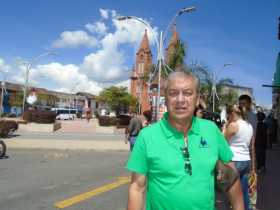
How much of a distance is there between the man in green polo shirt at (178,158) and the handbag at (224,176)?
0.15 feet

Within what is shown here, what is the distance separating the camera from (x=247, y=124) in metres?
4.96

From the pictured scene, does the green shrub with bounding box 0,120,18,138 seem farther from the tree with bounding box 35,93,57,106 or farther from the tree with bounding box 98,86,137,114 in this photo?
the tree with bounding box 35,93,57,106

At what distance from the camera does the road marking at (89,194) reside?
21.8 ft

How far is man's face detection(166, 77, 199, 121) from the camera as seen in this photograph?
100 inches

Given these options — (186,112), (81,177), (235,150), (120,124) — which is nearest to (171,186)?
(186,112)

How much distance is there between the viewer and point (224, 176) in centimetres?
252

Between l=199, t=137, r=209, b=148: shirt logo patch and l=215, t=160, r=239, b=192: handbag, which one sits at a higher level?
l=199, t=137, r=209, b=148: shirt logo patch

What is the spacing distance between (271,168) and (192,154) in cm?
1111

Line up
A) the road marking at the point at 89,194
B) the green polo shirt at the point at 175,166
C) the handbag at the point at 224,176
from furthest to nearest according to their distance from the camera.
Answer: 1. the road marking at the point at 89,194
2. the handbag at the point at 224,176
3. the green polo shirt at the point at 175,166

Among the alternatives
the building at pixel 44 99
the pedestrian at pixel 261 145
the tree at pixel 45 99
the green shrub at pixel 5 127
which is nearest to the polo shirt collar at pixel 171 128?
the pedestrian at pixel 261 145

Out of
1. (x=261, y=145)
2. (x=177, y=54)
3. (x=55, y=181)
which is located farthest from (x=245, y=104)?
(x=177, y=54)

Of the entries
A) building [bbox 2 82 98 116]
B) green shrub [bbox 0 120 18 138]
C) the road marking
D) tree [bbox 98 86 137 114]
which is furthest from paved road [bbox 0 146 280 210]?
tree [bbox 98 86 137 114]

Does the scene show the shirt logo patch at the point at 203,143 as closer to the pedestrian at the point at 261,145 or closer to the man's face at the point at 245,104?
the man's face at the point at 245,104

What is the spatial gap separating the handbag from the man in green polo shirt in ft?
0.15
